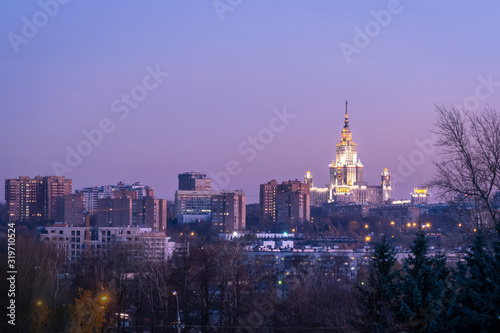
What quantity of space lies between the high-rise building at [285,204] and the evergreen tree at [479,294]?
4021 inches

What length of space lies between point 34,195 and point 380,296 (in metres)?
85.1

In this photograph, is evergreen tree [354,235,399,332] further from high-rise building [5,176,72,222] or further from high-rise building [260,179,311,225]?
high-rise building [260,179,311,225]

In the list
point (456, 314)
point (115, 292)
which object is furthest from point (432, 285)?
point (115, 292)

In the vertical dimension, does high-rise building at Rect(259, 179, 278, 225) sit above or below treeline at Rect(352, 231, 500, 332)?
above

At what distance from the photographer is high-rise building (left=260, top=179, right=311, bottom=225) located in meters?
118

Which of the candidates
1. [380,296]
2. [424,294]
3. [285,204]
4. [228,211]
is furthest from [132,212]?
[424,294]

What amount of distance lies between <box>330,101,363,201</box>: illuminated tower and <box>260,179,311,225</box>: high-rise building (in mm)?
37278

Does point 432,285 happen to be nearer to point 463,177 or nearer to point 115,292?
point 463,177

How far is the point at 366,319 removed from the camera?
47.5ft

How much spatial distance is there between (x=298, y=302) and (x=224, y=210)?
262 feet

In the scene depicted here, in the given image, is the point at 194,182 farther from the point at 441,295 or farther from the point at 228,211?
the point at 441,295

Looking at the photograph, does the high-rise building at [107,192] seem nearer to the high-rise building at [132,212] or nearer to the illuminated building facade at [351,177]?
the high-rise building at [132,212]

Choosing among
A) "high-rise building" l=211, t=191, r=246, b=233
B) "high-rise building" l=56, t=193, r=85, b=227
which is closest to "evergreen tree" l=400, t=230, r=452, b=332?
"high-rise building" l=56, t=193, r=85, b=227

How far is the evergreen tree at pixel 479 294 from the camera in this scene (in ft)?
42.6
